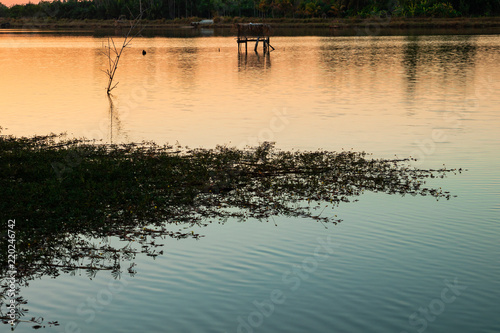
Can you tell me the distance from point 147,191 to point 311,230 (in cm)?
473

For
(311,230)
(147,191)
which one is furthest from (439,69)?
(311,230)

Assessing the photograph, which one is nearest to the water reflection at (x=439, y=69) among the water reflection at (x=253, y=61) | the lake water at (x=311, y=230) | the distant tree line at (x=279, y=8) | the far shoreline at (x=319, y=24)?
the lake water at (x=311, y=230)

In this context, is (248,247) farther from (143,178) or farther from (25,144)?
(25,144)

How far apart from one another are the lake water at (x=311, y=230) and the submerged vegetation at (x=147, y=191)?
63 centimetres

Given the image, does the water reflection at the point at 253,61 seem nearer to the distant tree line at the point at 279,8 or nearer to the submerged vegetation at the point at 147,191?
the submerged vegetation at the point at 147,191

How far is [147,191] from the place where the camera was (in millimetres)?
16453

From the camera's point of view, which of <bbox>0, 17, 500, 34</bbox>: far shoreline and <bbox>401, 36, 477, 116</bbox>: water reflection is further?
<bbox>0, 17, 500, 34</bbox>: far shoreline

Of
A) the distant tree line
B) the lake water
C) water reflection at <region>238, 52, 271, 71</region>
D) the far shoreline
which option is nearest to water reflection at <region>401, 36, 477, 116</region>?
the lake water

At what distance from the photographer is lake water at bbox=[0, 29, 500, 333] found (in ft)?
33.3

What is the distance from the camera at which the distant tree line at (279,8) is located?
142625 mm

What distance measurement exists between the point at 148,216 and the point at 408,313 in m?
6.82

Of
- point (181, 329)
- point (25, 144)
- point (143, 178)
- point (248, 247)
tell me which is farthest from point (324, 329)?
point (25, 144)

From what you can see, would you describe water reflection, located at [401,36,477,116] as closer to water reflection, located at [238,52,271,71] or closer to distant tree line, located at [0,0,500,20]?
water reflection, located at [238,52,271,71]

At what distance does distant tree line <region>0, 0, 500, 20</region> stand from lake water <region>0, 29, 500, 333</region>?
339ft
